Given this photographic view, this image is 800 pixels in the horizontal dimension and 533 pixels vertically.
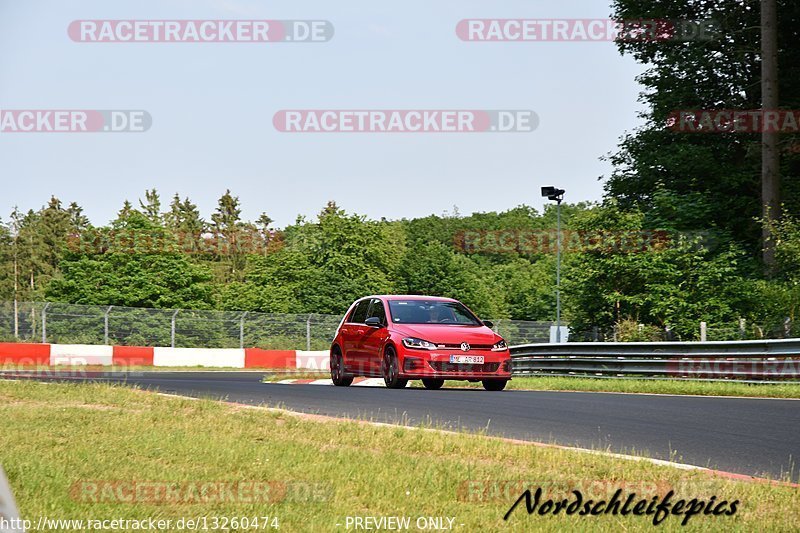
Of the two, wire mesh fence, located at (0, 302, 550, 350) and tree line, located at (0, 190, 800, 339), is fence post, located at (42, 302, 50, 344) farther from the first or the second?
tree line, located at (0, 190, 800, 339)

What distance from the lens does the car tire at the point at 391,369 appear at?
54.2 feet

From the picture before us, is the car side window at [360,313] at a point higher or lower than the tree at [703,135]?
lower

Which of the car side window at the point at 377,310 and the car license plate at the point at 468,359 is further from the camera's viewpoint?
the car side window at the point at 377,310

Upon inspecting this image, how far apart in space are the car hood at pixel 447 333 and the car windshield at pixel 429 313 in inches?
13.0

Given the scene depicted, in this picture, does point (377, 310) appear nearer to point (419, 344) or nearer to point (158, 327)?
point (419, 344)

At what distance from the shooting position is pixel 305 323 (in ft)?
134

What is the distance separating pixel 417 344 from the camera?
16.2 meters

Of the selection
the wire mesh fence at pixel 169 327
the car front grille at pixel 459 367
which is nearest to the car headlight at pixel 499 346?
the car front grille at pixel 459 367

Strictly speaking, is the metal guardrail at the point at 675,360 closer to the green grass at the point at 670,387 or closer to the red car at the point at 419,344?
the green grass at the point at 670,387

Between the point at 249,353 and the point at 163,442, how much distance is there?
31.1 m

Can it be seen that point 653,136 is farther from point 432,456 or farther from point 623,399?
point 432,456

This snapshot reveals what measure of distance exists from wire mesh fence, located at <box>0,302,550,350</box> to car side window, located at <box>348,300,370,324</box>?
18840 mm

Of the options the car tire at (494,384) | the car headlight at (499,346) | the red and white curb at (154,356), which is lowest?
the red and white curb at (154,356)

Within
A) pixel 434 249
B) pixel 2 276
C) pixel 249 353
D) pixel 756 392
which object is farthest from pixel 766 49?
pixel 2 276
